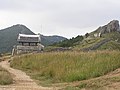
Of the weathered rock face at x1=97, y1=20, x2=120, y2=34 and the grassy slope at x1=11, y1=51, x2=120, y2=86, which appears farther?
the weathered rock face at x1=97, y1=20, x2=120, y2=34

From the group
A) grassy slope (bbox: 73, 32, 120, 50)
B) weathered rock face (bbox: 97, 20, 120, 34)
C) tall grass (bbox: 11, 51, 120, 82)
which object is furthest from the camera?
weathered rock face (bbox: 97, 20, 120, 34)

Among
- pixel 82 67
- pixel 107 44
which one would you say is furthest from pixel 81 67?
pixel 107 44

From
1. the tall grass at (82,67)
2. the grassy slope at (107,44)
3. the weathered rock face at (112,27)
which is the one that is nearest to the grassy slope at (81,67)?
the tall grass at (82,67)

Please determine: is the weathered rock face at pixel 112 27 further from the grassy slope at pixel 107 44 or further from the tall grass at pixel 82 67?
the tall grass at pixel 82 67

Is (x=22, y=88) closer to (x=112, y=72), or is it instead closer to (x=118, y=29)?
(x=112, y=72)

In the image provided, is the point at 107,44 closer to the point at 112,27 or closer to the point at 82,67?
the point at 112,27

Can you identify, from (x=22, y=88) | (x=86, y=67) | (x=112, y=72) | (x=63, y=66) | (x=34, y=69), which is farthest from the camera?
(x=34, y=69)

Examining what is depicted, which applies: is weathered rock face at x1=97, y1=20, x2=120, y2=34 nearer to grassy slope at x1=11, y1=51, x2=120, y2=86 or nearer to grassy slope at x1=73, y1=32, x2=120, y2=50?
grassy slope at x1=73, y1=32, x2=120, y2=50

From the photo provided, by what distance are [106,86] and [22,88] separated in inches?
162

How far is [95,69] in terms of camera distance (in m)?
21.7

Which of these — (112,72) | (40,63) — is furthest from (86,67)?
(40,63)

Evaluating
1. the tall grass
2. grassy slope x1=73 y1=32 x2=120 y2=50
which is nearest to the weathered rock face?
grassy slope x1=73 y1=32 x2=120 y2=50

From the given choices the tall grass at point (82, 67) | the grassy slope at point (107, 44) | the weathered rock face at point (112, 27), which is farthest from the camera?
the weathered rock face at point (112, 27)

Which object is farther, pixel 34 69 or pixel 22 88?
pixel 34 69
